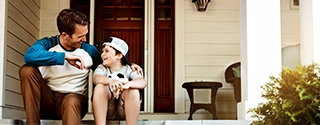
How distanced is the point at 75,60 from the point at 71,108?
0.97 feet

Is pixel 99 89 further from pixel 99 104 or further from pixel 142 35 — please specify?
pixel 142 35

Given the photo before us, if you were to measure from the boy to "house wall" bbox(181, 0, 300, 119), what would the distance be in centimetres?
231

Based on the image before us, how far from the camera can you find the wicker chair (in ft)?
15.1

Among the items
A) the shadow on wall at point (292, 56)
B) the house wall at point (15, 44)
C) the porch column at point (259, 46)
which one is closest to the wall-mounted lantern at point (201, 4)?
the shadow on wall at point (292, 56)

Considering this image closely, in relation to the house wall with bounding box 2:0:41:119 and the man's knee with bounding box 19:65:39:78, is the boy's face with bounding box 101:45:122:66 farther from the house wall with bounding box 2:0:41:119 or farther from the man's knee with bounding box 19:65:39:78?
the house wall with bounding box 2:0:41:119

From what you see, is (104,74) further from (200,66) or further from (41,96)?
(200,66)

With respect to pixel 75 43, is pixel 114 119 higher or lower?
lower

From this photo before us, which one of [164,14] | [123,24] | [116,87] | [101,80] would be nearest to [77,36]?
[101,80]

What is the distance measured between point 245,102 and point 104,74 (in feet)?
3.18

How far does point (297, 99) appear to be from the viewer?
1334 millimetres

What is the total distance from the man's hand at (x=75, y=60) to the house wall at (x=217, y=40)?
2.60 m

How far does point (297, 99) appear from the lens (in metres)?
1.33

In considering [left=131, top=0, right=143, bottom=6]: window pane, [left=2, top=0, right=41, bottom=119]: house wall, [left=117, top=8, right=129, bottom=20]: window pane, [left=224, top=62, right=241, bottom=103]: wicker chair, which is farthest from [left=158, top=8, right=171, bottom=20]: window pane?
[left=2, top=0, right=41, bottom=119]: house wall

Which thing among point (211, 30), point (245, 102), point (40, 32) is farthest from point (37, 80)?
point (211, 30)
